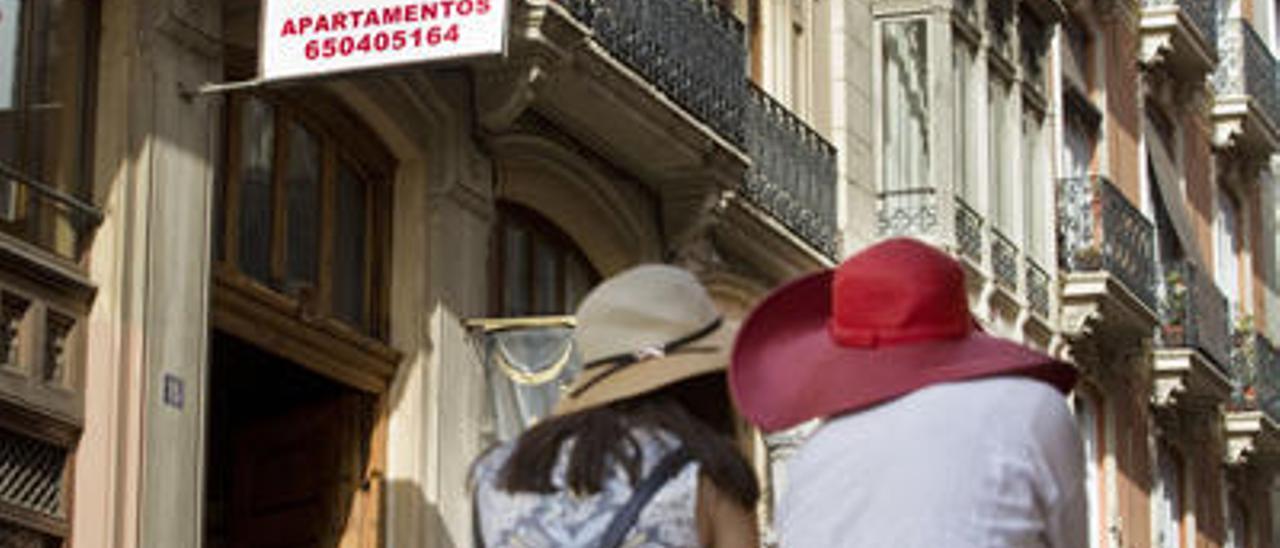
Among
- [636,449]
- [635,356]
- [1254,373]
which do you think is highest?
[1254,373]

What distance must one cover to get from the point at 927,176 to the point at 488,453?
59.3 feet

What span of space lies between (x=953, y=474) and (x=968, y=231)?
19322mm

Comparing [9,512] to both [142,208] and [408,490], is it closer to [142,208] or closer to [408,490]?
[142,208]

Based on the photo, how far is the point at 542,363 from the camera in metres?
14.8

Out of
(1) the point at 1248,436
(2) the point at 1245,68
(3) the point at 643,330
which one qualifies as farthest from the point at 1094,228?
(3) the point at 643,330

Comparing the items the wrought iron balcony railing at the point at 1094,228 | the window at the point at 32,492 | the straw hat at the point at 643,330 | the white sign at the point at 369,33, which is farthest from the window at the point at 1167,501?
the straw hat at the point at 643,330

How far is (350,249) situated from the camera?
1465 cm

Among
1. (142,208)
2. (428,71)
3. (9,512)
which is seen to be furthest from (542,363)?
(9,512)

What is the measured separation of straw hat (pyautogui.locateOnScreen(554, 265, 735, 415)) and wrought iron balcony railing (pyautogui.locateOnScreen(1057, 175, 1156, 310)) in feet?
71.7

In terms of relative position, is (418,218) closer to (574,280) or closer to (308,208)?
(308,208)

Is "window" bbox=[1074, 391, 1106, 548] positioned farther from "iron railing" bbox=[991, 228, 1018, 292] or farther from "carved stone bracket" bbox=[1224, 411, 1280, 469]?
"carved stone bracket" bbox=[1224, 411, 1280, 469]

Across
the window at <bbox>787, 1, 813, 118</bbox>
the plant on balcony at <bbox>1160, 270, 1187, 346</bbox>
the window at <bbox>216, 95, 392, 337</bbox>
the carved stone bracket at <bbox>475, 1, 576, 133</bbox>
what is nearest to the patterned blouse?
the window at <bbox>216, 95, 392, 337</bbox>

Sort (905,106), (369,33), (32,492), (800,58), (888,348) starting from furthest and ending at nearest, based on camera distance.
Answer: (905,106) < (800,58) < (369,33) < (32,492) < (888,348)

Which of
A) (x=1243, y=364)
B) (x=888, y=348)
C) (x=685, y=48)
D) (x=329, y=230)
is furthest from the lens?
(x=1243, y=364)
